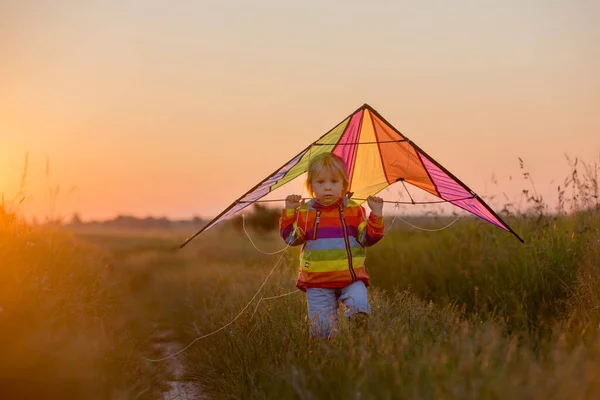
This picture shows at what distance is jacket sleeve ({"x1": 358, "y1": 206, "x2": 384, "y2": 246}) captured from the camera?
5.63m

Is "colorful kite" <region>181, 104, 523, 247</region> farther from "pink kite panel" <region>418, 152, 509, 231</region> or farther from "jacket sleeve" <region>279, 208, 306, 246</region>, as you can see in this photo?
"jacket sleeve" <region>279, 208, 306, 246</region>

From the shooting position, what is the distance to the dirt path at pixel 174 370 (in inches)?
240

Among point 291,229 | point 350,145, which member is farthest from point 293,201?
point 350,145

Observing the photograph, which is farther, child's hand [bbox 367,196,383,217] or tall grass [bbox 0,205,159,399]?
child's hand [bbox 367,196,383,217]

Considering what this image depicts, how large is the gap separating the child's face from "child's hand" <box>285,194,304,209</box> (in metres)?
0.17

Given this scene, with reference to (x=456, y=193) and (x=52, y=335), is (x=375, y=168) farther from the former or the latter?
(x=52, y=335)

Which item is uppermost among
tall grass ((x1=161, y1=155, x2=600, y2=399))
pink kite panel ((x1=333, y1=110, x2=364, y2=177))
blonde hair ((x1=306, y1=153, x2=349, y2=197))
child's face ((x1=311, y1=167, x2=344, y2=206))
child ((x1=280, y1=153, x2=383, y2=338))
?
pink kite panel ((x1=333, y1=110, x2=364, y2=177))

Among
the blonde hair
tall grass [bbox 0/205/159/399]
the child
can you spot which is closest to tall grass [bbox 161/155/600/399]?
the child

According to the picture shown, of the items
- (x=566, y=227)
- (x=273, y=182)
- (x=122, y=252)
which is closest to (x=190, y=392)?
(x=273, y=182)

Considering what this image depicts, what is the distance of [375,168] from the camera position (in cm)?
780

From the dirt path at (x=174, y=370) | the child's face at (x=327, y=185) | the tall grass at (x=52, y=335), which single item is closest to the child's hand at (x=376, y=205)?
the child's face at (x=327, y=185)

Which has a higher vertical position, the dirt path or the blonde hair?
the blonde hair

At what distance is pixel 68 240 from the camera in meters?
9.26

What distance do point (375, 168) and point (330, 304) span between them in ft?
8.42
